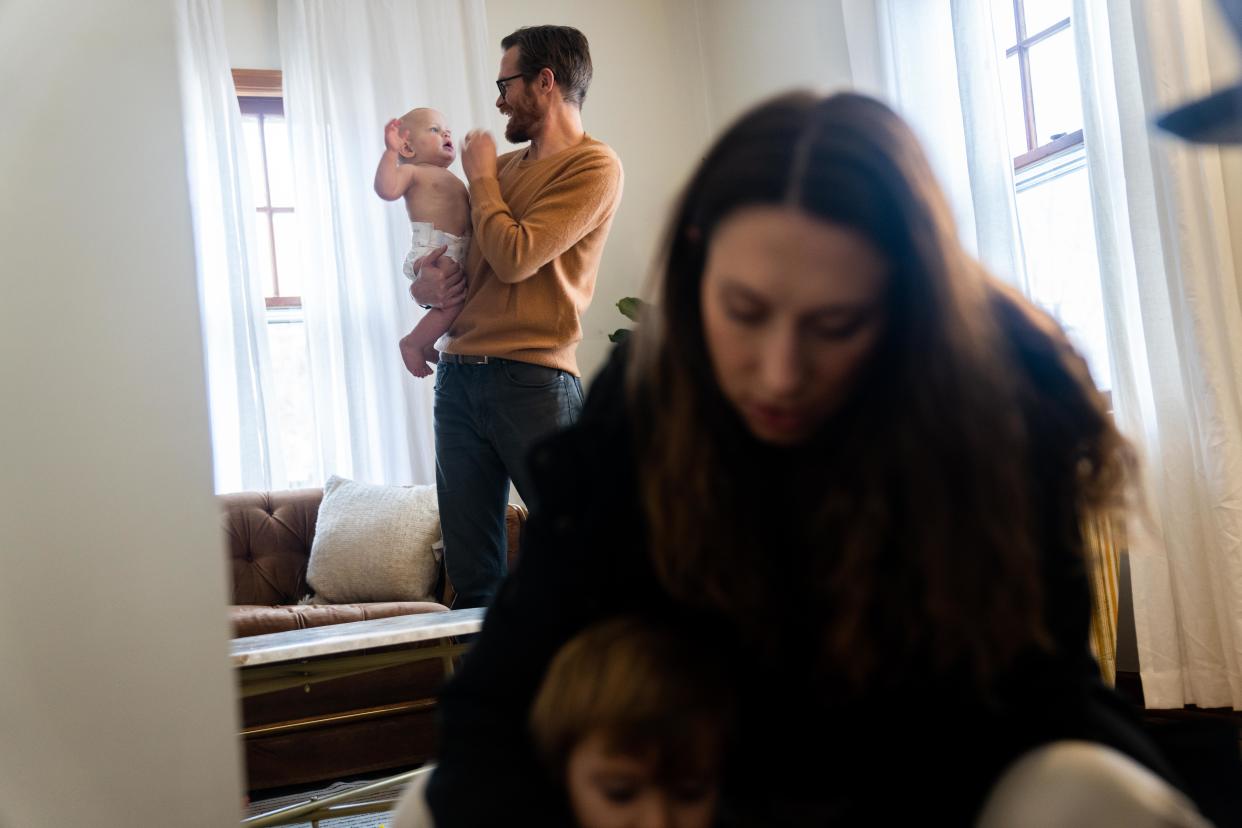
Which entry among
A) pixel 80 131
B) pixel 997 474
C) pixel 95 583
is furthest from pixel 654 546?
pixel 80 131

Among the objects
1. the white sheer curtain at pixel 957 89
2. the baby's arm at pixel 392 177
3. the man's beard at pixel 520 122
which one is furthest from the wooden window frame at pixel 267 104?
the man's beard at pixel 520 122

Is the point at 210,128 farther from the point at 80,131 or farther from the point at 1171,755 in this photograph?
the point at 1171,755

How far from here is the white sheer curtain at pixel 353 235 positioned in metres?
4.54

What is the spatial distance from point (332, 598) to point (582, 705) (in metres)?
2.94

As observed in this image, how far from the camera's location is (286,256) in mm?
4672

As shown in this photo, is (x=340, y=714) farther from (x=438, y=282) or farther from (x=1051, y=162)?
(x=1051, y=162)

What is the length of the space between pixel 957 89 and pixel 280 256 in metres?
2.57

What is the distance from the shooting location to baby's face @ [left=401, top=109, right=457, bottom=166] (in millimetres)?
2796

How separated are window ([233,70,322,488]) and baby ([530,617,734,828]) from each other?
390 centimetres

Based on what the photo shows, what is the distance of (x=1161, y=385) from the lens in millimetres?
2982

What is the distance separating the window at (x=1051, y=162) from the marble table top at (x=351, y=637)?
2.03 m

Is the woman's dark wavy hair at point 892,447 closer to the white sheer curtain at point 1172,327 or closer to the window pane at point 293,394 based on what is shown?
the white sheer curtain at point 1172,327

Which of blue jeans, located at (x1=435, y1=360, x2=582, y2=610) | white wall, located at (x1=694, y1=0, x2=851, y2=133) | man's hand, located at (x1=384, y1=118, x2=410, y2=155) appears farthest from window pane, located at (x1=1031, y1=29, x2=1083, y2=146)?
blue jeans, located at (x1=435, y1=360, x2=582, y2=610)

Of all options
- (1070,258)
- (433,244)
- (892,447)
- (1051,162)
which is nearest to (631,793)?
(892,447)
